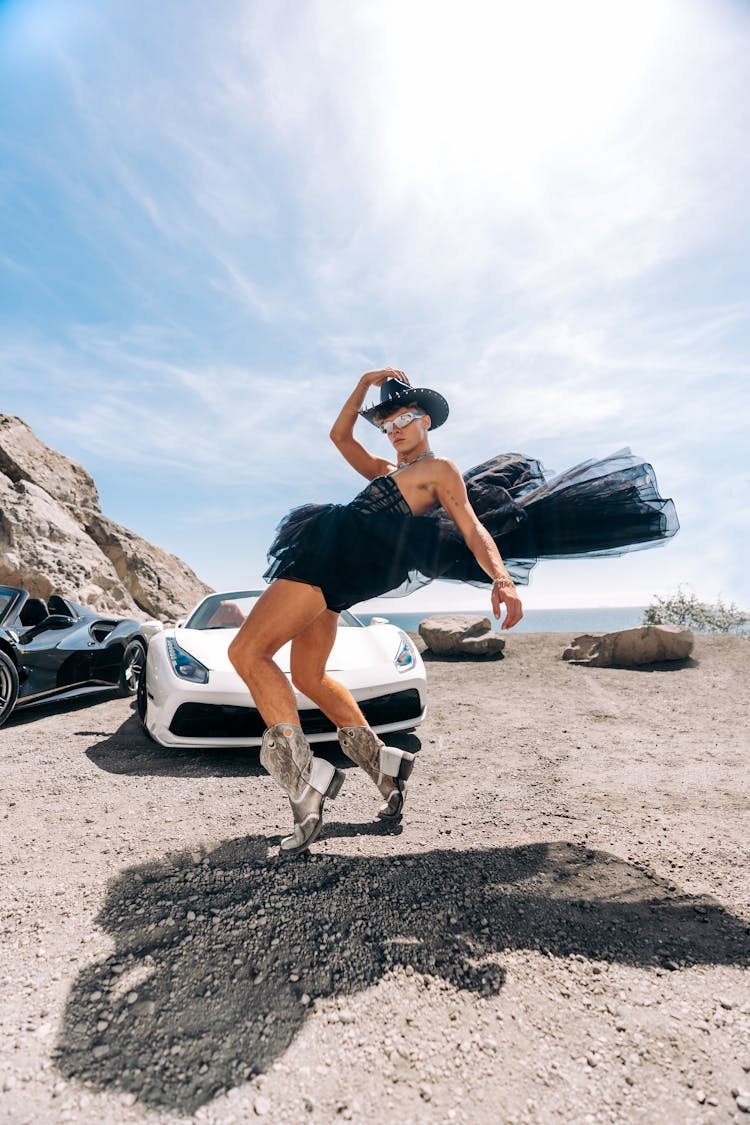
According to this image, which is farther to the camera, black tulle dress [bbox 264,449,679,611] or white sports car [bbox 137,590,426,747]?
white sports car [bbox 137,590,426,747]

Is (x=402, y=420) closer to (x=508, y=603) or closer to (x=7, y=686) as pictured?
(x=508, y=603)

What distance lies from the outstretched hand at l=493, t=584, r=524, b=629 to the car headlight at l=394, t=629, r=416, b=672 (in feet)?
6.23

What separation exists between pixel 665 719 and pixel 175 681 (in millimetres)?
4200

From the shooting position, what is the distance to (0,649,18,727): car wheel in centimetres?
441

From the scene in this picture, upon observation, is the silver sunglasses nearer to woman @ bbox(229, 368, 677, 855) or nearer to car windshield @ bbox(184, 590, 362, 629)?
woman @ bbox(229, 368, 677, 855)

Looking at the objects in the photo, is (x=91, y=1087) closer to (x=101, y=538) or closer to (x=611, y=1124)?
(x=611, y=1124)

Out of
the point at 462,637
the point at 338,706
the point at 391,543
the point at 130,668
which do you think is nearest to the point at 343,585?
the point at 391,543

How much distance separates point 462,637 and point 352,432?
22.2 ft

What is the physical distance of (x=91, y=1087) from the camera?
1.08 metres

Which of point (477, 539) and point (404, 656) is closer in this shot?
point (477, 539)

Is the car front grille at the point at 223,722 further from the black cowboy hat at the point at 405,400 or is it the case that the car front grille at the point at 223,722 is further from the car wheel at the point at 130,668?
the car wheel at the point at 130,668

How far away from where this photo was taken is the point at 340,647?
400 centimetres

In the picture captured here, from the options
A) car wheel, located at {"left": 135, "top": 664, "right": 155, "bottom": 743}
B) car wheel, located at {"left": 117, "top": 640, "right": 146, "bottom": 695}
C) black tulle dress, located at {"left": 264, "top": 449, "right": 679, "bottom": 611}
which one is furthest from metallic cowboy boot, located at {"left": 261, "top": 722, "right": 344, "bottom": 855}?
car wheel, located at {"left": 117, "top": 640, "right": 146, "bottom": 695}

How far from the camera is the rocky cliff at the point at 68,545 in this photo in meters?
12.7
